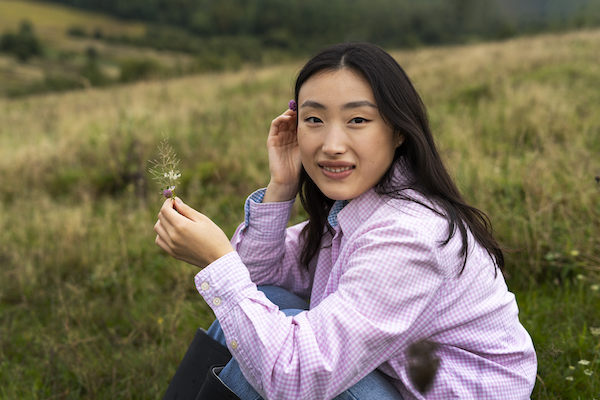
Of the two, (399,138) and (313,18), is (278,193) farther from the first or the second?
(313,18)

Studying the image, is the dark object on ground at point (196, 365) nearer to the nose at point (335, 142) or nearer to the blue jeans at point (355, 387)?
the blue jeans at point (355, 387)

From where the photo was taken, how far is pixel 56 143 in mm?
6305

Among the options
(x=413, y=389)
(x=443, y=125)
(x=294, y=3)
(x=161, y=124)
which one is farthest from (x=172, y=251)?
(x=294, y=3)

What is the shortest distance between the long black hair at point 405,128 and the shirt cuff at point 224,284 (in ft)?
1.77

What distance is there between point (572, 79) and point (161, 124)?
5.83m

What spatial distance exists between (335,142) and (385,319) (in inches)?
22.3

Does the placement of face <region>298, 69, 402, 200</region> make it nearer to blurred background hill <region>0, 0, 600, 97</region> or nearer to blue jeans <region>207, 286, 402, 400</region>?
blue jeans <region>207, 286, 402, 400</region>

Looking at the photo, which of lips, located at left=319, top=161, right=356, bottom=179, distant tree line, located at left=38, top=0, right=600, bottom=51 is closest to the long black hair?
lips, located at left=319, top=161, right=356, bottom=179

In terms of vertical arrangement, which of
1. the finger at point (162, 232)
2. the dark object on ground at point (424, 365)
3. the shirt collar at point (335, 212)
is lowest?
the shirt collar at point (335, 212)

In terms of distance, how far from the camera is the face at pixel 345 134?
4.79ft

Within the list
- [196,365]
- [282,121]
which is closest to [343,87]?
[282,121]

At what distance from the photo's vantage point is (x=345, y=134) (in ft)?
4.81

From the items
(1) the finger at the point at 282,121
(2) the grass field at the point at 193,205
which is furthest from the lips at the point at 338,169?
(2) the grass field at the point at 193,205

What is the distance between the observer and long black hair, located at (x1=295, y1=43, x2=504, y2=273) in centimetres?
146
